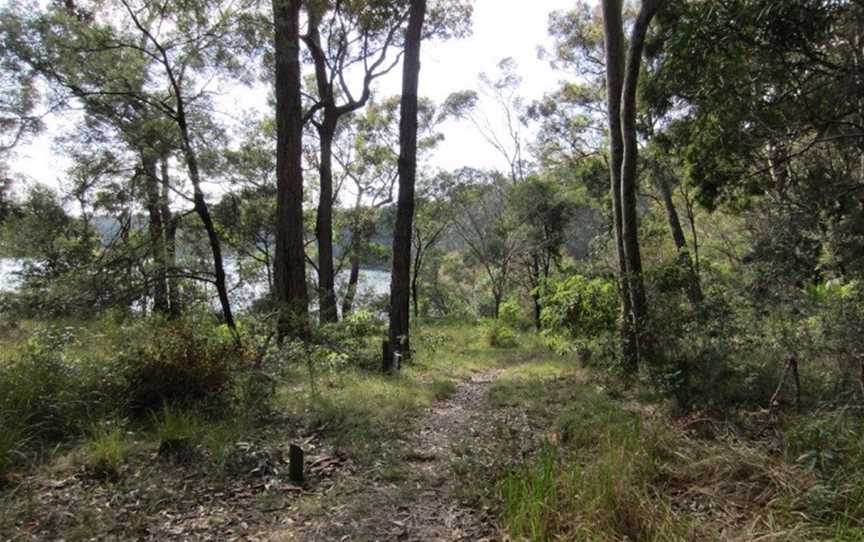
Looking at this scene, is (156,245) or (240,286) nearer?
(156,245)

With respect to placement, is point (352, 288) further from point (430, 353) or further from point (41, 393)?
point (41, 393)

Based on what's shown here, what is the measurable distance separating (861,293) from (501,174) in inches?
742

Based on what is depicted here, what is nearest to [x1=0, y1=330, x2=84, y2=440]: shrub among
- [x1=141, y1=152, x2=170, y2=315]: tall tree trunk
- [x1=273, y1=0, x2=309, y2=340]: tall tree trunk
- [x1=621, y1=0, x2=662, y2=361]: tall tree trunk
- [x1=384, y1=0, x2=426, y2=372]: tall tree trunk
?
[x1=141, y1=152, x2=170, y2=315]: tall tree trunk

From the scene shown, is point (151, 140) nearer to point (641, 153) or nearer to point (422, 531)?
point (422, 531)

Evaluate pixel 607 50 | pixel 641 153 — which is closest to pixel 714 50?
pixel 607 50

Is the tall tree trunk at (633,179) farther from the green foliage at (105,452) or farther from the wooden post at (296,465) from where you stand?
the green foliage at (105,452)

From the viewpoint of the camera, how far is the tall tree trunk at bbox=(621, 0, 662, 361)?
239 inches

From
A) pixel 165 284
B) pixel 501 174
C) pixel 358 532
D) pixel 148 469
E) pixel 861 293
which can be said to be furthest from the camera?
pixel 501 174

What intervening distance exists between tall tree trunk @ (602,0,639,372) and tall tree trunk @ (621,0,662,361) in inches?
7.5

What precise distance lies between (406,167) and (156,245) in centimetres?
424

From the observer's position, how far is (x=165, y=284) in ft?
24.9

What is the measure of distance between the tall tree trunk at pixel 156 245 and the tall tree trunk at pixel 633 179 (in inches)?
259

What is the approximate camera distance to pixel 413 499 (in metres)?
3.20

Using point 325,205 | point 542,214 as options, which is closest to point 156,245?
point 325,205
